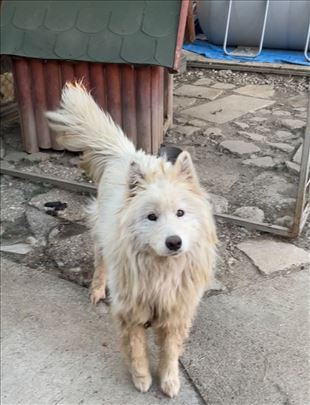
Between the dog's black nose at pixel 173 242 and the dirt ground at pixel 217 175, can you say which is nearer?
the dog's black nose at pixel 173 242

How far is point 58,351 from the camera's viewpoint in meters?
2.71

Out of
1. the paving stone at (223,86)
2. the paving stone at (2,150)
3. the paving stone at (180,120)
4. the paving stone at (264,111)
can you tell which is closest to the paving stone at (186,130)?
the paving stone at (180,120)

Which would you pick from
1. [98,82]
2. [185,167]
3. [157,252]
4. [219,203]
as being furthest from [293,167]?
[157,252]

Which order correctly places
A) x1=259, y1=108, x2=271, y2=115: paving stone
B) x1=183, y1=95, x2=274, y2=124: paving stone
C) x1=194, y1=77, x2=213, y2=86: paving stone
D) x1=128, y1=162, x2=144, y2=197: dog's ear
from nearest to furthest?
1. x1=128, y1=162, x2=144, y2=197: dog's ear
2. x1=183, y1=95, x2=274, y2=124: paving stone
3. x1=259, y1=108, x2=271, y2=115: paving stone
4. x1=194, y1=77, x2=213, y2=86: paving stone

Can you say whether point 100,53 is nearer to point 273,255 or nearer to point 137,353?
point 273,255

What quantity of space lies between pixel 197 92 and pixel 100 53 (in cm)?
259

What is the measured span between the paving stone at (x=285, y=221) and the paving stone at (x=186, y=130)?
1.82m

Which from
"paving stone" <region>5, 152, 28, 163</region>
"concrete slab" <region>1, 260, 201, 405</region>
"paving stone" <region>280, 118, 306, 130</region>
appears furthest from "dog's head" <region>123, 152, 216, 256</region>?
"paving stone" <region>280, 118, 306, 130</region>

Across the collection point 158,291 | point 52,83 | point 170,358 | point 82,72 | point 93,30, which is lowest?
point 170,358

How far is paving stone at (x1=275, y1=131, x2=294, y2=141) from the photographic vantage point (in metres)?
5.17

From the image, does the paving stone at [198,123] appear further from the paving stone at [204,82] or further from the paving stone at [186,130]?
the paving stone at [204,82]

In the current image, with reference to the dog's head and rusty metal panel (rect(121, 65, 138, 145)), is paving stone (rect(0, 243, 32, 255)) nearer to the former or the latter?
rusty metal panel (rect(121, 65, 138, 145))

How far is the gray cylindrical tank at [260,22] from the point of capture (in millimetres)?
6953

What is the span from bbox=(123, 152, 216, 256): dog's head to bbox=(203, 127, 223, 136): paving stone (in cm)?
313
